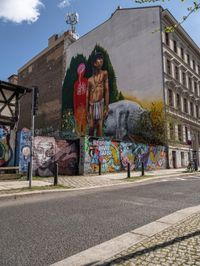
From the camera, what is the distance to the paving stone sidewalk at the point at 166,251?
10.5ft

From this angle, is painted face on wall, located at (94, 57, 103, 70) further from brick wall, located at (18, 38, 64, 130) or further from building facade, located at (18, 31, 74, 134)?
brick wall, located at (18, 38, 64, 130)

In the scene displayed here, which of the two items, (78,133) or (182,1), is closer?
(182,1)

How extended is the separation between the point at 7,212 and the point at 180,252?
4.18 m

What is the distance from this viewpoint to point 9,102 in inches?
615

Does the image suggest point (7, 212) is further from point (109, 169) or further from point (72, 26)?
point (72, 26)

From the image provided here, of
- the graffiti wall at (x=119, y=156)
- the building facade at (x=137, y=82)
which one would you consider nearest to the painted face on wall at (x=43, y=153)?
the graffiti wall at (x=119, y=156)

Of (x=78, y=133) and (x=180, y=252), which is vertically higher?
(x=78, y=133)

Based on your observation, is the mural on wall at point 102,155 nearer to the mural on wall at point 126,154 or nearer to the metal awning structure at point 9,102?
the mural on wall at point 126,154

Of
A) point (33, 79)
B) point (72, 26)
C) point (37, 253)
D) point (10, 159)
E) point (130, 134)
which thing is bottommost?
point (37, 253)

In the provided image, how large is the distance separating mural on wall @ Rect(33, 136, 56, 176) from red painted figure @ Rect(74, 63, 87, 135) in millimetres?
16339

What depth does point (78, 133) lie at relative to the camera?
3262 cm

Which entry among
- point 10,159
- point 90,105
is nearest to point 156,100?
point 90,105

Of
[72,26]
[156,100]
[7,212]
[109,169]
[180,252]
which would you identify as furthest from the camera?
[72,26]

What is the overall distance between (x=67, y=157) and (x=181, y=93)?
1891 centimetres
